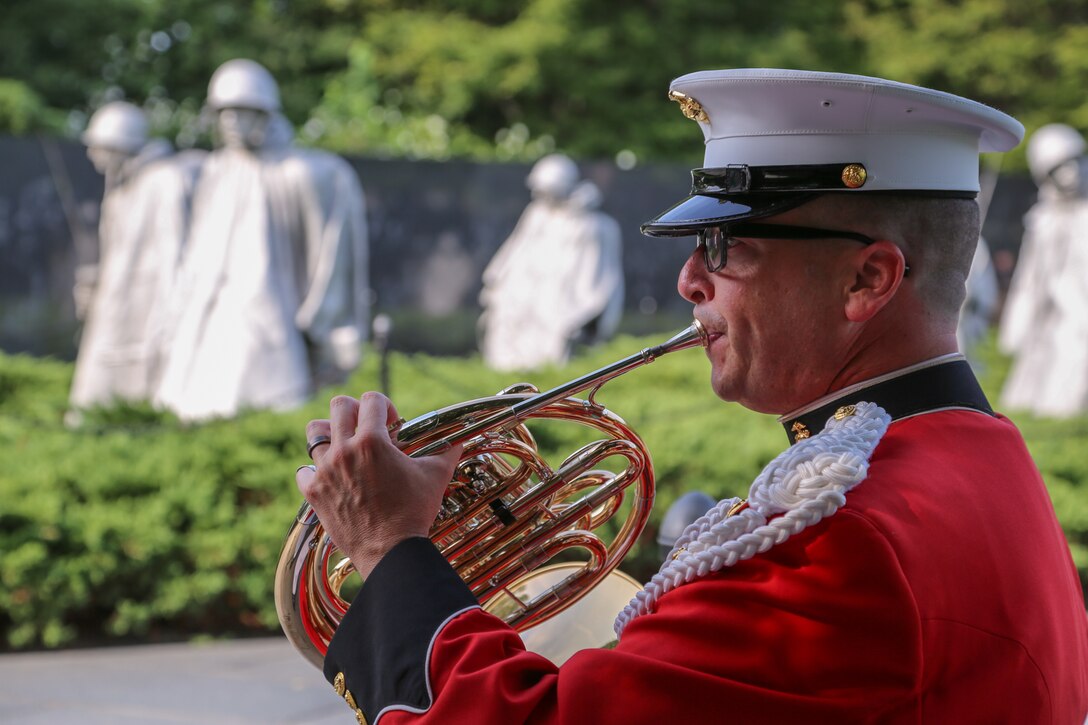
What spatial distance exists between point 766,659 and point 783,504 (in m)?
0.18

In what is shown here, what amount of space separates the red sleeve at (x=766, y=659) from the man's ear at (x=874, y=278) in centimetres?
29

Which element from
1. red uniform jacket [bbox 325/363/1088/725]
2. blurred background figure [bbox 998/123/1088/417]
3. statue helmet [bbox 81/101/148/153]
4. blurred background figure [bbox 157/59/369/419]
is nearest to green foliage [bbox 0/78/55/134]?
statue helmet [bbox 81/101/148/153]

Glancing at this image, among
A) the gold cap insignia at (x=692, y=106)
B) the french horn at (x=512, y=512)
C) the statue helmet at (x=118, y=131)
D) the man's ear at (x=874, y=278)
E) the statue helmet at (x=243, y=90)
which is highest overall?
the gold cap insignia at (x=692, y=106)

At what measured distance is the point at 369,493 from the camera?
1.62 m

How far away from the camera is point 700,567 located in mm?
1511

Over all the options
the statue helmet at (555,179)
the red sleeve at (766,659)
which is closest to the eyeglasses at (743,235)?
the red sleeve at (766,659)

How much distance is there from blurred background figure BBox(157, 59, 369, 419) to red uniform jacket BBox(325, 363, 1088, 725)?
8.21m

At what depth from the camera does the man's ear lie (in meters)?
1.62

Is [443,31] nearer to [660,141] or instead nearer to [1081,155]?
[660,141]

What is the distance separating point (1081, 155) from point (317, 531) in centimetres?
1437

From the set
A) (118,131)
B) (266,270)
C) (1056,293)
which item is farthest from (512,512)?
(1056,293)

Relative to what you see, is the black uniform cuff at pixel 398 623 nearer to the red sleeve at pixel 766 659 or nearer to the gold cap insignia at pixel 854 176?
the red sleeve at pixel 766 659

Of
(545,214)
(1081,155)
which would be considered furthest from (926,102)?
(545,214)

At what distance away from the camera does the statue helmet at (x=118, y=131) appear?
12500 millimetres
